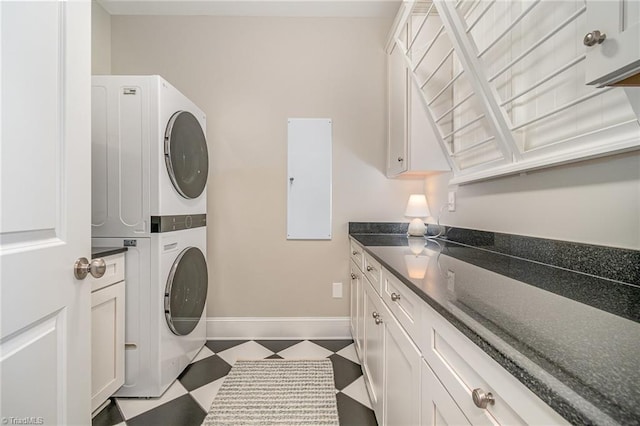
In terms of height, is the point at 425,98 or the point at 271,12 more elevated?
the point at 271,12

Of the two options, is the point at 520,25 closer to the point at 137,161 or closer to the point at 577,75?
the point at 577,75

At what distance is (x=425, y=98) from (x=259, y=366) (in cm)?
213

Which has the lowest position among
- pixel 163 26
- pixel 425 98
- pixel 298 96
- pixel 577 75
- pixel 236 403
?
pixel 236 403

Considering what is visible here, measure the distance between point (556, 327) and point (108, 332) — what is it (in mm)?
1876

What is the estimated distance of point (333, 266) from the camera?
97.5 inches

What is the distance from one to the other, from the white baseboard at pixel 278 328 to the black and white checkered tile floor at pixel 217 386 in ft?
0.18

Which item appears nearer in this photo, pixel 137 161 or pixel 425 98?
pixel 137 161

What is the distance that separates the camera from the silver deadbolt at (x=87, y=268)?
0.82 meters

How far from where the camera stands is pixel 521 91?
1.17 meters

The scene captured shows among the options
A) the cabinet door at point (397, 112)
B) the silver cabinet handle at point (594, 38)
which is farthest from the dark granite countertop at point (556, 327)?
the cabinet door at point (397, 112)


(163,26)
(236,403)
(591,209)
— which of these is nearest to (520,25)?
(591,209)

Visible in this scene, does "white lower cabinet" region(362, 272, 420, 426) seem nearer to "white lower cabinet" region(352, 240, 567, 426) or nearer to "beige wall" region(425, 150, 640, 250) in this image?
"white lower cabinet" region(352, 240, 567, 426)

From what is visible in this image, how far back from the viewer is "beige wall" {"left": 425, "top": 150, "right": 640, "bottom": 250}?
2.75ft

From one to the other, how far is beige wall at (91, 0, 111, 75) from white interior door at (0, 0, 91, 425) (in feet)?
5.93
